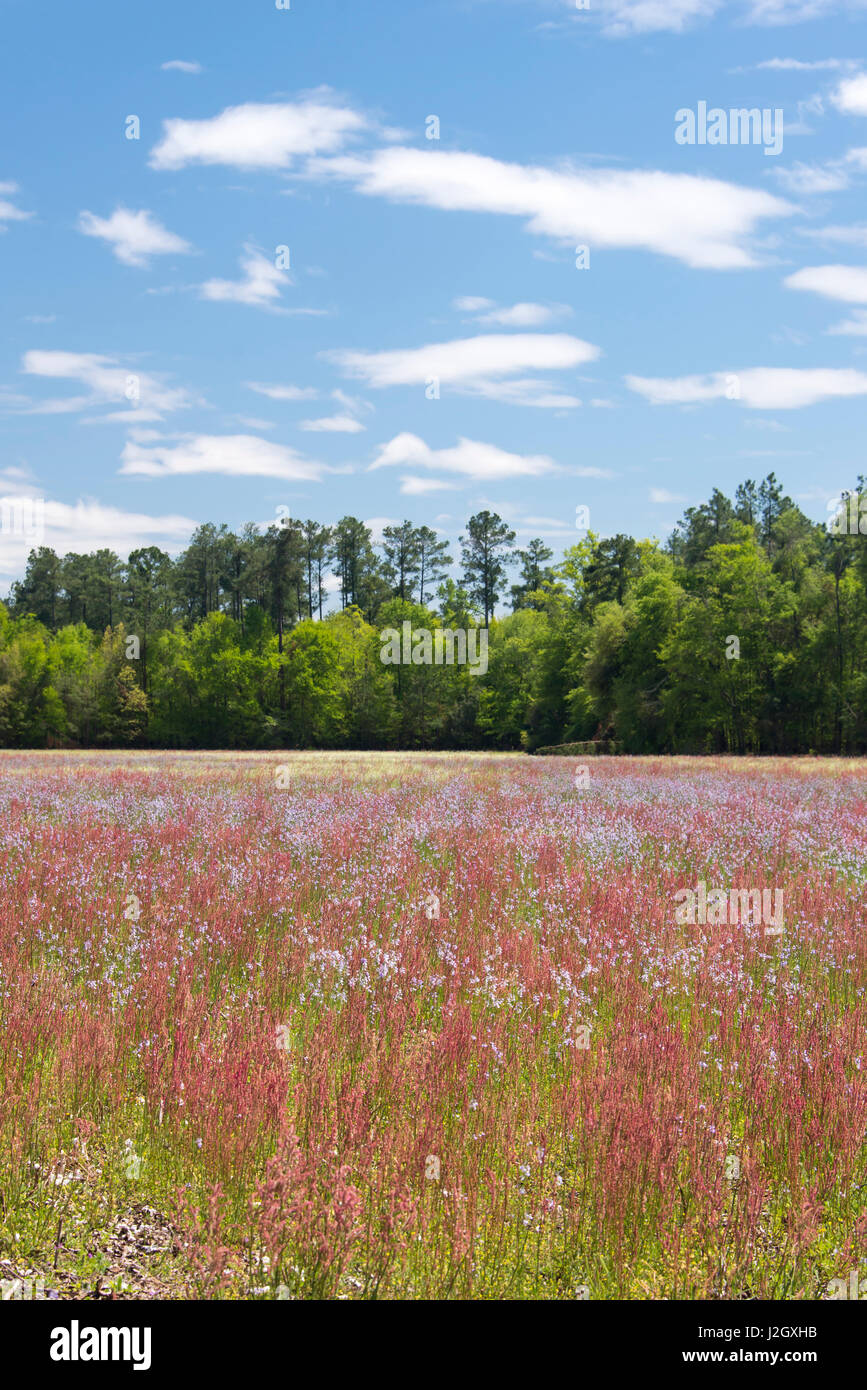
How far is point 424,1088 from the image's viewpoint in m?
3.74

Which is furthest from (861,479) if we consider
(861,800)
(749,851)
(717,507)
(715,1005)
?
(715,1005)

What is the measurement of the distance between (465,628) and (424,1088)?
76318mm

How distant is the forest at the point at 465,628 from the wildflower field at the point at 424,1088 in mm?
48493

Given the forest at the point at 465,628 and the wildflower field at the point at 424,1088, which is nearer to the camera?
the wildflower field at the point at 424,1088

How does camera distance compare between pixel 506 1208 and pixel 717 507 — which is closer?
pixel 506 1208

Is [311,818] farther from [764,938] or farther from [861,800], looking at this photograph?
[861,800]

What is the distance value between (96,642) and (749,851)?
3329 inches

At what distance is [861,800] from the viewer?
15.6 meters

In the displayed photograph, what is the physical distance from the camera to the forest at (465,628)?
2159 inches

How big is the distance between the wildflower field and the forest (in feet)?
159

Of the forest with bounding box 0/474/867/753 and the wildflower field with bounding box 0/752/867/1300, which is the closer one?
the wildflower field with bounding box 0/752/867/1300

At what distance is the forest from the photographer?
5484 centimetres

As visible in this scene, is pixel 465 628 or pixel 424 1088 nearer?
pixel 424 1088

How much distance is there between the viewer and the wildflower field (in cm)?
287
